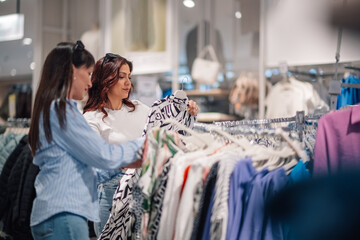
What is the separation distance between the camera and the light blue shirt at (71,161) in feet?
5.50

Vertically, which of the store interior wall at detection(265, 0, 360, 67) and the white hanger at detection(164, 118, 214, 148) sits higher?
the store interior wall at detection(265, 0, 360, 67)

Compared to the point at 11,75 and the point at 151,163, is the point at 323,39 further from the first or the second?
the point at 11,75

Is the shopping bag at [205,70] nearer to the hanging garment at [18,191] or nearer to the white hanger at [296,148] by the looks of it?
the hanging garment at [18,191]

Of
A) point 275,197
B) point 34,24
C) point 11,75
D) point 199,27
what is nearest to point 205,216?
point 275,197

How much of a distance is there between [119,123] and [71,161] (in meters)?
0.80

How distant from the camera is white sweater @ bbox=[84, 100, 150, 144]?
241 centimetres

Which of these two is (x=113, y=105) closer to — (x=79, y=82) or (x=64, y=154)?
(x=79, y=82)

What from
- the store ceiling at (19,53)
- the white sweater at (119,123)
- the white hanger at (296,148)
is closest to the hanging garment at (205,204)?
the white hanger at (296,148)

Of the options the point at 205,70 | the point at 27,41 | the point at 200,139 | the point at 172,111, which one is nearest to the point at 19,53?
the point at 27,41

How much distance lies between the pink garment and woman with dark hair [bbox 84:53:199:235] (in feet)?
3.86

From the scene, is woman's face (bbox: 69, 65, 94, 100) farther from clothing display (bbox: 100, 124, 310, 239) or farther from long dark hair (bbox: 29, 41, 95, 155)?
clothing display (bbox: 100, 124, 310, 239)

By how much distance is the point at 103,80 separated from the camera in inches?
99.0

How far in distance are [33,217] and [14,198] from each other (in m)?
1.58

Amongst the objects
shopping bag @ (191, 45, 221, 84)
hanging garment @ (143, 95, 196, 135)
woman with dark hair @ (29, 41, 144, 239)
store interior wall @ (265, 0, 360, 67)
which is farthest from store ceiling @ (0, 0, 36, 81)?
woman with dark hair @ (29, 41, 144, 239)
